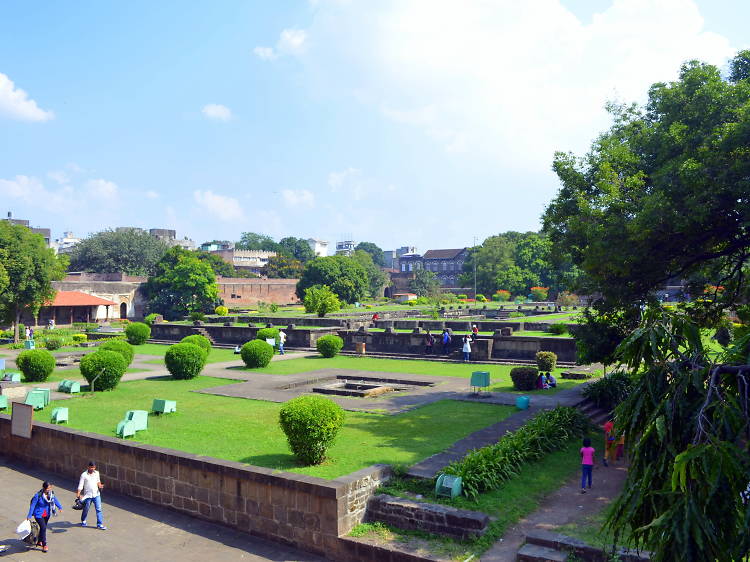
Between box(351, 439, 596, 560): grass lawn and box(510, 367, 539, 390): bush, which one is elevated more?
box(510, 367, 539, 390): bush

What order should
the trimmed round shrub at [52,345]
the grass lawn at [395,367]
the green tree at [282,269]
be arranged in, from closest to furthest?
1. the grass lawn at [395,367]
2. the trimmed round shrub at [52,345]
3. the green tree at [282,269]

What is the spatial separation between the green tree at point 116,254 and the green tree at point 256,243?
4594cm

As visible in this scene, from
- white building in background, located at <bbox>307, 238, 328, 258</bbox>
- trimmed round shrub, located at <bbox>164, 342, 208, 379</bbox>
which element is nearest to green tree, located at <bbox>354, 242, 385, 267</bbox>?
white building in background, located at <bbox>307, 238, 328, 258</bbox>

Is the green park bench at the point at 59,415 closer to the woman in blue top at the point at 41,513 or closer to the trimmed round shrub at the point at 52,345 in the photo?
the woman in blue top at the point at 41,513

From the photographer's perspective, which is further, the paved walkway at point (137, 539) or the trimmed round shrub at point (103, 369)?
the trimmed round shrub at point (103, 369)

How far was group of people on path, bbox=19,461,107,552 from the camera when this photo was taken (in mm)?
8078

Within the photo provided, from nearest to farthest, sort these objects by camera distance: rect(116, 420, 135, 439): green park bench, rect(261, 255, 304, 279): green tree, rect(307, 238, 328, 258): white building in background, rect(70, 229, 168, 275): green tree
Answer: rect(116, 420, 135, 439): green park bench → rect(70, 229, 168, 275): green tree → rect(261, 255, 304, 279): green tree → rect(307, 238, 328, 258): white building in background

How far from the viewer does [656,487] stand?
4.05 m

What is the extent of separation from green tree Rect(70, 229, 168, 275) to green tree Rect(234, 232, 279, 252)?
151 feet

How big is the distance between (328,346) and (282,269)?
180 ft

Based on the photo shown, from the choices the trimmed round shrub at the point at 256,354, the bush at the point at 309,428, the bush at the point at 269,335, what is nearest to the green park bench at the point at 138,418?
the bush at the point at 309,428

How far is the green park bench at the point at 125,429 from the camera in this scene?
1098 centimetres

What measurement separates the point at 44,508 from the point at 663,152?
1180 centimetres

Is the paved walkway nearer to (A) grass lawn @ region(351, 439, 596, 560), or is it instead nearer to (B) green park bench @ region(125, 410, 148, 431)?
(A) grass lawn @ region(351, 439, 596, 560)
